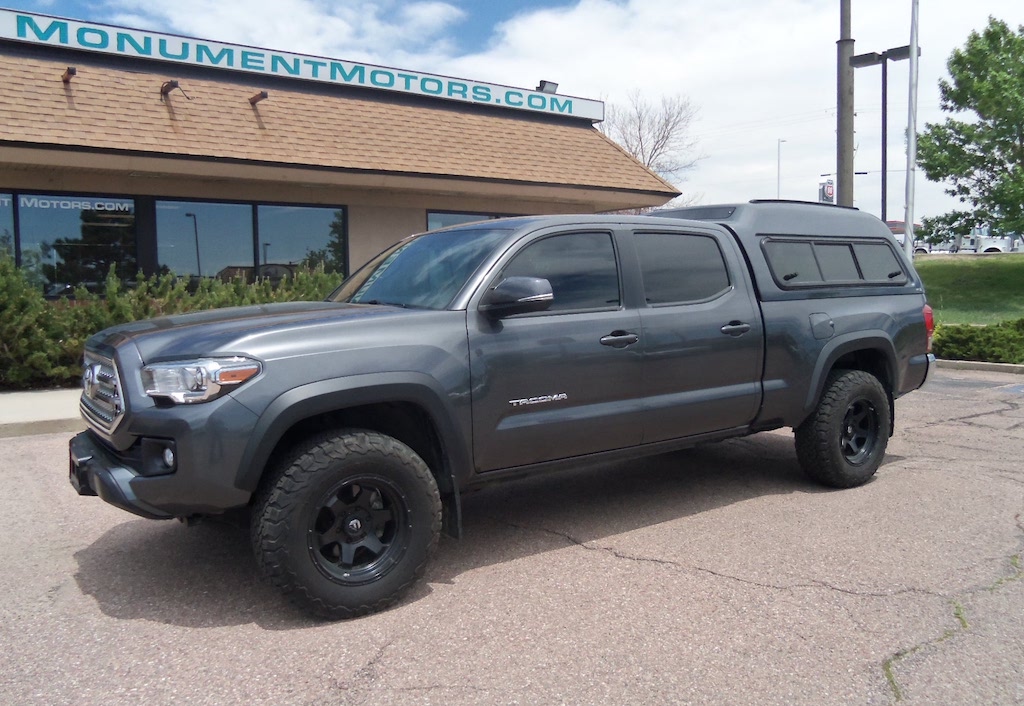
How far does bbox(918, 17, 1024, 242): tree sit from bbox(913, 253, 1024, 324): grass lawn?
1.77 meters

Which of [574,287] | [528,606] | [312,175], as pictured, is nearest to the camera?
[528,606]

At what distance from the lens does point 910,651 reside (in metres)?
3.52

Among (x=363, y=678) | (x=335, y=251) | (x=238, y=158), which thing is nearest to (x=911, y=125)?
(x=335, y=251)

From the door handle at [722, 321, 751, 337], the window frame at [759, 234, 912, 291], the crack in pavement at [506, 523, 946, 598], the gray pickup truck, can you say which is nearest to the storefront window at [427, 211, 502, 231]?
the window frame at [759, 234, 912, 291]

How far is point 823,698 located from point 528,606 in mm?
1371

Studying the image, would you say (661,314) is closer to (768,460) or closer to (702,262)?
(702,262)

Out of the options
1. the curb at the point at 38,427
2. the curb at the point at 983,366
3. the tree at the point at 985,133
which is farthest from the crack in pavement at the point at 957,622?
the tree at the point at 985,133

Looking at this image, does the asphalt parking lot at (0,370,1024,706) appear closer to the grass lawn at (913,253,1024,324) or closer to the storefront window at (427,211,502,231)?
the storefront window at (427,211,502,231)

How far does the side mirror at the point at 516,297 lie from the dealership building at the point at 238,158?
914cm

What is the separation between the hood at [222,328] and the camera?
146 inches

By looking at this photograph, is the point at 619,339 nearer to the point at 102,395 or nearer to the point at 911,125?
the point at 102,395

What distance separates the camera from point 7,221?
12.2m

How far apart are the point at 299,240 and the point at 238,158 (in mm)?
2537

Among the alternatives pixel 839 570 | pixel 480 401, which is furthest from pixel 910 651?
pixel 480 401
